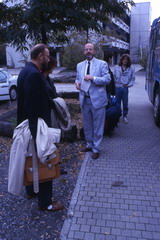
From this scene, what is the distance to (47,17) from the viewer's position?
19.8ft

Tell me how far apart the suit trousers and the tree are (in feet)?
7.00

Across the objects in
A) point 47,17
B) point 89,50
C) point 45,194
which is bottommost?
point 45,194

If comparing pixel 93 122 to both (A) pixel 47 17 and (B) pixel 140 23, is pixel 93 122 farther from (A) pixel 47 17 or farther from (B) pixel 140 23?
(B) pixel 140 23

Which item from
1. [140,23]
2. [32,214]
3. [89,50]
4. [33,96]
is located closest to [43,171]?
[32,214]

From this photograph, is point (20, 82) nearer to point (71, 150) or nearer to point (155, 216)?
point (155, 216)

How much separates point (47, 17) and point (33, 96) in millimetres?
3867

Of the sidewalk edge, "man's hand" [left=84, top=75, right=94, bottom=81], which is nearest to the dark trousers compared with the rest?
the sidewalk edge

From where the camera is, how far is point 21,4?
634 cm

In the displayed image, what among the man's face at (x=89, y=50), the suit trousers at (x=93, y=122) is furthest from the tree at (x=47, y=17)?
the suit trousers at (x=93, y=122)

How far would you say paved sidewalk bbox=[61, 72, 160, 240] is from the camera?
296 centimetres

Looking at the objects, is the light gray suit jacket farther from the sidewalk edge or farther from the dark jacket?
the dark jacket

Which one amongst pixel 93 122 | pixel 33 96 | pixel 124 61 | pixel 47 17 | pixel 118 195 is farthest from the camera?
pixel 124 61

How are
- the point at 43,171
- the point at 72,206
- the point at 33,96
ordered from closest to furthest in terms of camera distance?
the point at 33,96 → the point at 43,171 → the point at 72,206

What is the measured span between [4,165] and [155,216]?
279 centimetres
